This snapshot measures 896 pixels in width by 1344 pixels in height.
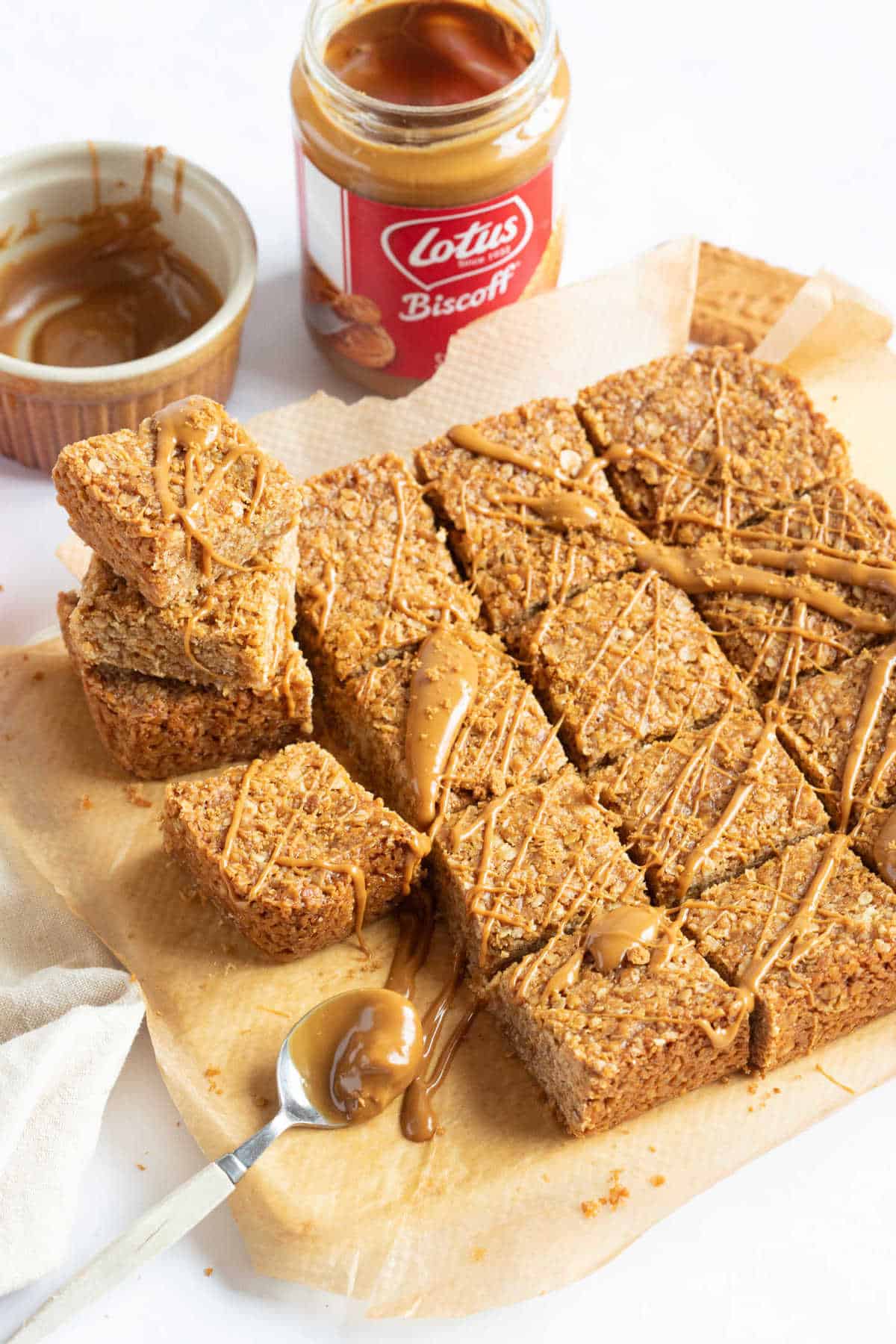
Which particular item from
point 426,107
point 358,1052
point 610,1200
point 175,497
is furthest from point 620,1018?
point 426,107

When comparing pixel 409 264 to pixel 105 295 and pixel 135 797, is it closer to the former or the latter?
pixel 105 295

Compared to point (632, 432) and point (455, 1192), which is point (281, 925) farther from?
point (632, 432)

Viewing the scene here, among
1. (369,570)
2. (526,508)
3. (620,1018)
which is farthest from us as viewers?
(526,508)

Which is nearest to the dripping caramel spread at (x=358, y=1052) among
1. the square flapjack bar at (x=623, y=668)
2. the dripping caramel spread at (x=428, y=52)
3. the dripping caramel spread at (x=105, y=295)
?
the square flapjack bar at (x=623, y=668)

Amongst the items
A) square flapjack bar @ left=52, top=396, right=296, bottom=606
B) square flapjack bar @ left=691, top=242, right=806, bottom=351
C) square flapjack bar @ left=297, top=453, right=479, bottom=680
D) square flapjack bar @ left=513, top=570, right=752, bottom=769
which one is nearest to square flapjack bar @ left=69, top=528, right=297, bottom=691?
square flapjack bar @ left=52, top=396, right=296, bottom=606

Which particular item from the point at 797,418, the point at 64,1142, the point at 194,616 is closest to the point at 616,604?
the point at 797,418
